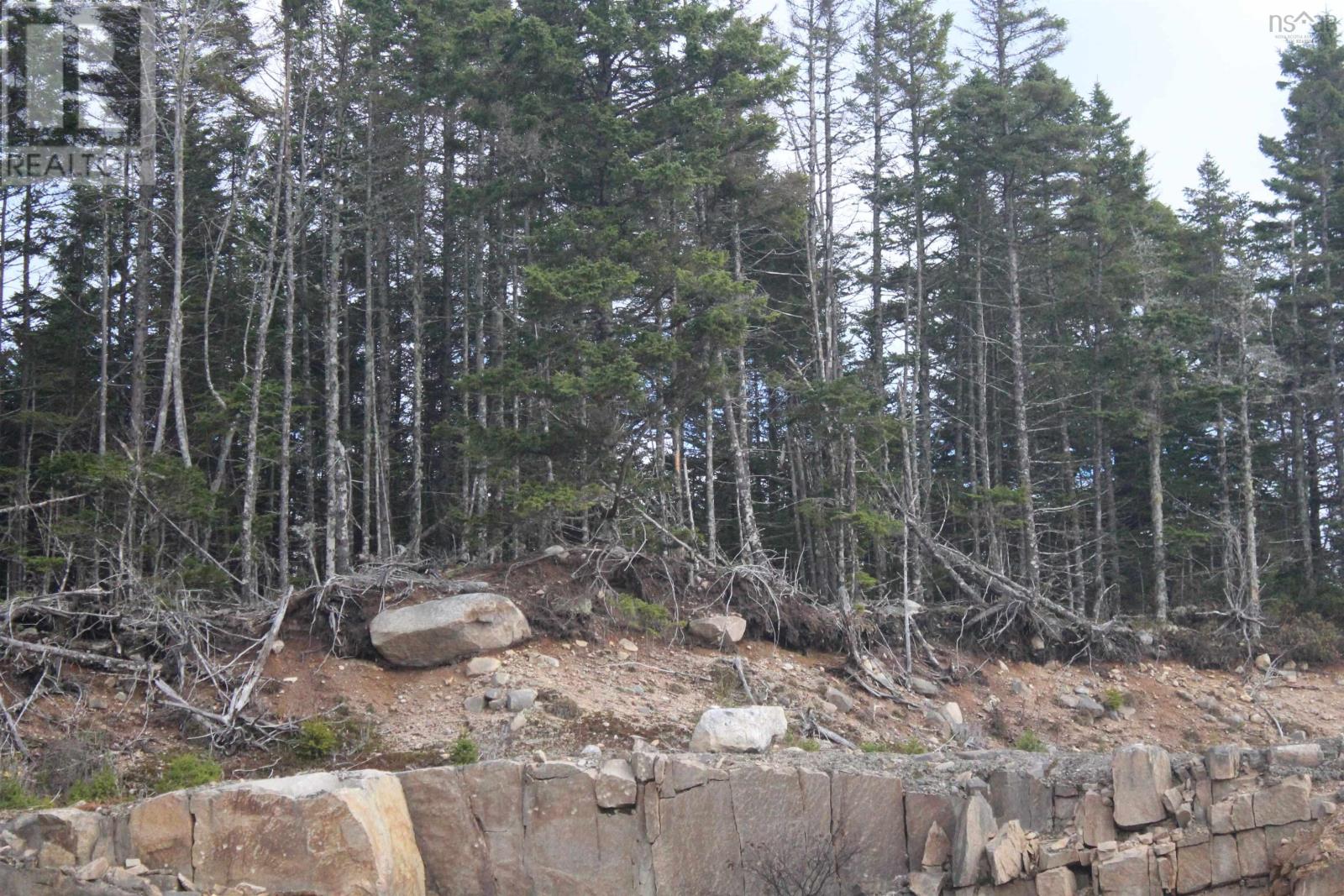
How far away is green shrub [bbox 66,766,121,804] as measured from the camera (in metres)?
11.7

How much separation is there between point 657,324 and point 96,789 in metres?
10.4

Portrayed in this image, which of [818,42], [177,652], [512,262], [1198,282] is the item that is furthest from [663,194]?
[1198,282]

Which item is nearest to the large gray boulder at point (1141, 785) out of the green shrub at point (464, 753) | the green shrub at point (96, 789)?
the green shrub at point (464, 753)

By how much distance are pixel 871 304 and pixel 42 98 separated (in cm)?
1735

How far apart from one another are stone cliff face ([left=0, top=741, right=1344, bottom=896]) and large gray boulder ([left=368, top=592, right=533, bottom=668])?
11.4ft

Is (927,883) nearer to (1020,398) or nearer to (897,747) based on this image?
(897,747)

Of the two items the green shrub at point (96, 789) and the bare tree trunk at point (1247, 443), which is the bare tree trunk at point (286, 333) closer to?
the green shrub at point (96, 789)

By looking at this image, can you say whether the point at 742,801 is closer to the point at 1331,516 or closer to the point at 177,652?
the point at 177,652

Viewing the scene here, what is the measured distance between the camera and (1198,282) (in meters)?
26.3

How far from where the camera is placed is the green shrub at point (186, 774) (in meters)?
11.8

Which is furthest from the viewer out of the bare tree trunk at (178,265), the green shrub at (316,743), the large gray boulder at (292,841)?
the bare tree trunk at (178,265)

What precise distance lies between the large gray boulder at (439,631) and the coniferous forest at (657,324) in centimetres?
170

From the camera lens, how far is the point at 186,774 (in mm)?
11852

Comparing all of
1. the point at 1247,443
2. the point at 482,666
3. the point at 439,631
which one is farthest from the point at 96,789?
the point at 1247,443
